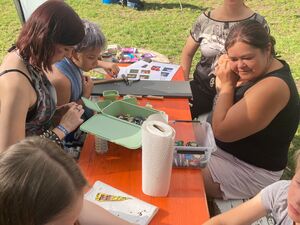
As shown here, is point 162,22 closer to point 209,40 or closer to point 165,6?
point 165,6

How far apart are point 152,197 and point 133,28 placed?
4.37 m

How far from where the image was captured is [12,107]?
1.51 meters

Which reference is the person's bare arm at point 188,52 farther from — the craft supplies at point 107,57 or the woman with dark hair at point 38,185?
the woman with dark hair at point 38,185

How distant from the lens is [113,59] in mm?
2789

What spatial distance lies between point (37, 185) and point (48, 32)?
0.92 m

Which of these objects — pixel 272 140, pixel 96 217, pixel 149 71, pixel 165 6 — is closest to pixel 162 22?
pixel 165 6

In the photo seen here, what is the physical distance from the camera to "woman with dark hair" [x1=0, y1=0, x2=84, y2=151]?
1.52 m

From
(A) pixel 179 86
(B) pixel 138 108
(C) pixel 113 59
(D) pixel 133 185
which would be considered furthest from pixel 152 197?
(C) pixel 113 59

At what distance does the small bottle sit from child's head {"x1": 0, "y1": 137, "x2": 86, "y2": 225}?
0.63 metres

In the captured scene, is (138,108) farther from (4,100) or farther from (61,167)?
(61,167)

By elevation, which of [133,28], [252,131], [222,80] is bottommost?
[133,28]

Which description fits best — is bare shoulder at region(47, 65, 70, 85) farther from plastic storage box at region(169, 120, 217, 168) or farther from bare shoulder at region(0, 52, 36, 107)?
plastic storage box at region(169, 120, 217, 168)

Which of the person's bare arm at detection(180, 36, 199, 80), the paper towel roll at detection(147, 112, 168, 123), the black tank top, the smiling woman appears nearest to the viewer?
the smiling woman

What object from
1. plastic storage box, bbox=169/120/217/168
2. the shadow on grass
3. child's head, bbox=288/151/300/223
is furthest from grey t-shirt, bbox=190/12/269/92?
the shadow on grass
